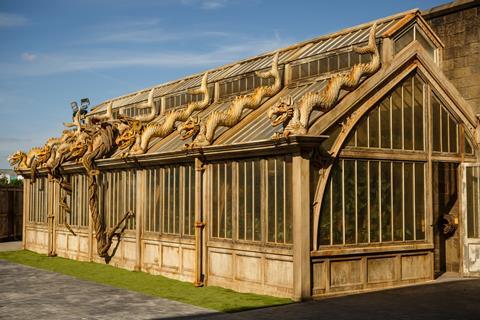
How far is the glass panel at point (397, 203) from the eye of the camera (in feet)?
57.7

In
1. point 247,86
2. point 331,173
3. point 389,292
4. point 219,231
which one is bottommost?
point 389,292

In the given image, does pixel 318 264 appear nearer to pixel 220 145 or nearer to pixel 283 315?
pixel 283 315

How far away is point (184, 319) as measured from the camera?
13453mm

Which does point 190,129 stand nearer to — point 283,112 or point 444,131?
point 283,112

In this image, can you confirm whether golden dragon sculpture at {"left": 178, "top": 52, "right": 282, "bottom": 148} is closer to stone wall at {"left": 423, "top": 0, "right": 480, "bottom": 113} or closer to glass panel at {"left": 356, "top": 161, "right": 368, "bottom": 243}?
glass panel at {"left": 356, "top": 161, "right": 368, "bottom": 243}

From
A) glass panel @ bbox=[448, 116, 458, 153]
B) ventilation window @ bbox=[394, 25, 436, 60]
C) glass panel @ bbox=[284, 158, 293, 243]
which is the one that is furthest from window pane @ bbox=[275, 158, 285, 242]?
glass panel @ bbox=[448, 116, 458, 153]

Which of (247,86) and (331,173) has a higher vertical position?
(247,86)

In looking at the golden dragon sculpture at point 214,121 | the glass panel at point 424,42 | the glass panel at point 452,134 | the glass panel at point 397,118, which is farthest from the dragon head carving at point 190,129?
the glass panel at point 452,134

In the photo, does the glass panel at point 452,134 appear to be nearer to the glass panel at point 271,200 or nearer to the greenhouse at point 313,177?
the greenhouse at point 313,177

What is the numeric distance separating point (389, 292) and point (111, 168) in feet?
38.9

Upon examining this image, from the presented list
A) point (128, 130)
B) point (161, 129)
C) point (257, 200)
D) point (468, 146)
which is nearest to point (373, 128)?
point (257, 200)

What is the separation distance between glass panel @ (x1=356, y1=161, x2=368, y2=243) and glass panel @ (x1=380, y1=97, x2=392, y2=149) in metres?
1.10

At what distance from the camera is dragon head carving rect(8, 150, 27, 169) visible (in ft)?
104

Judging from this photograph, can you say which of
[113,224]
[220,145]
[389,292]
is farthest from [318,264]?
[113,224]
